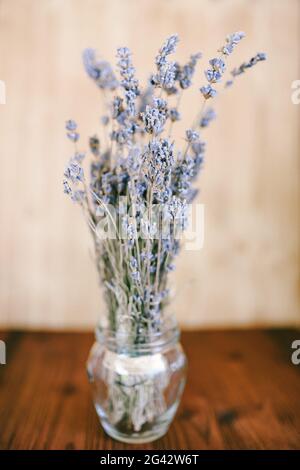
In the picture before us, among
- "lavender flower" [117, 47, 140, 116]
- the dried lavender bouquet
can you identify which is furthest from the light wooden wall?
"lavender flower" [117, 47, 140, 116]

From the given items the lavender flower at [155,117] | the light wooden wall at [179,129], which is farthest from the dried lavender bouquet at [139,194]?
the light wooden wall at [179,129]

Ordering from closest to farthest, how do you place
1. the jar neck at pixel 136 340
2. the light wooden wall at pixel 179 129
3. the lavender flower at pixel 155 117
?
the lavender flower at pixel 155 117 < the jar neck at pixel 136 340 < the light wooden wall at pixel 179 129

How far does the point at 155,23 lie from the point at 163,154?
0.67 meters

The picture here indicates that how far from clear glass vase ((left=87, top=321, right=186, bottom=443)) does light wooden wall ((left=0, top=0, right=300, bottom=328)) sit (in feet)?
1.44

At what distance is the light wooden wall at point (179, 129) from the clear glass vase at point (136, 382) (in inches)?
17.3

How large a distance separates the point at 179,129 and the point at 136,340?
610 millimetres

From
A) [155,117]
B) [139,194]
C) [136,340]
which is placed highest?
[155,117]

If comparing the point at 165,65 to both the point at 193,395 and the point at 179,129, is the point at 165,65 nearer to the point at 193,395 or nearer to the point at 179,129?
the point at 179,129

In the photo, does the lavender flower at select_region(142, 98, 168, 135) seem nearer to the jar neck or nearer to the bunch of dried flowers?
the bunch of dried flowers

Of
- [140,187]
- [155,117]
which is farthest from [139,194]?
[155,117]

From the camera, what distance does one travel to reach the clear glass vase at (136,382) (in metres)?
0.75

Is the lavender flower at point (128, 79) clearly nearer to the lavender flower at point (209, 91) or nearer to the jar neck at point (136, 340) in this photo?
the lavender flower at point (209, 91)

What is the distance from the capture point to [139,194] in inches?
27.0

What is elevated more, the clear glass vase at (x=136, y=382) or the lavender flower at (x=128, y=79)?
the lavender flower at (x=128, y=79)
